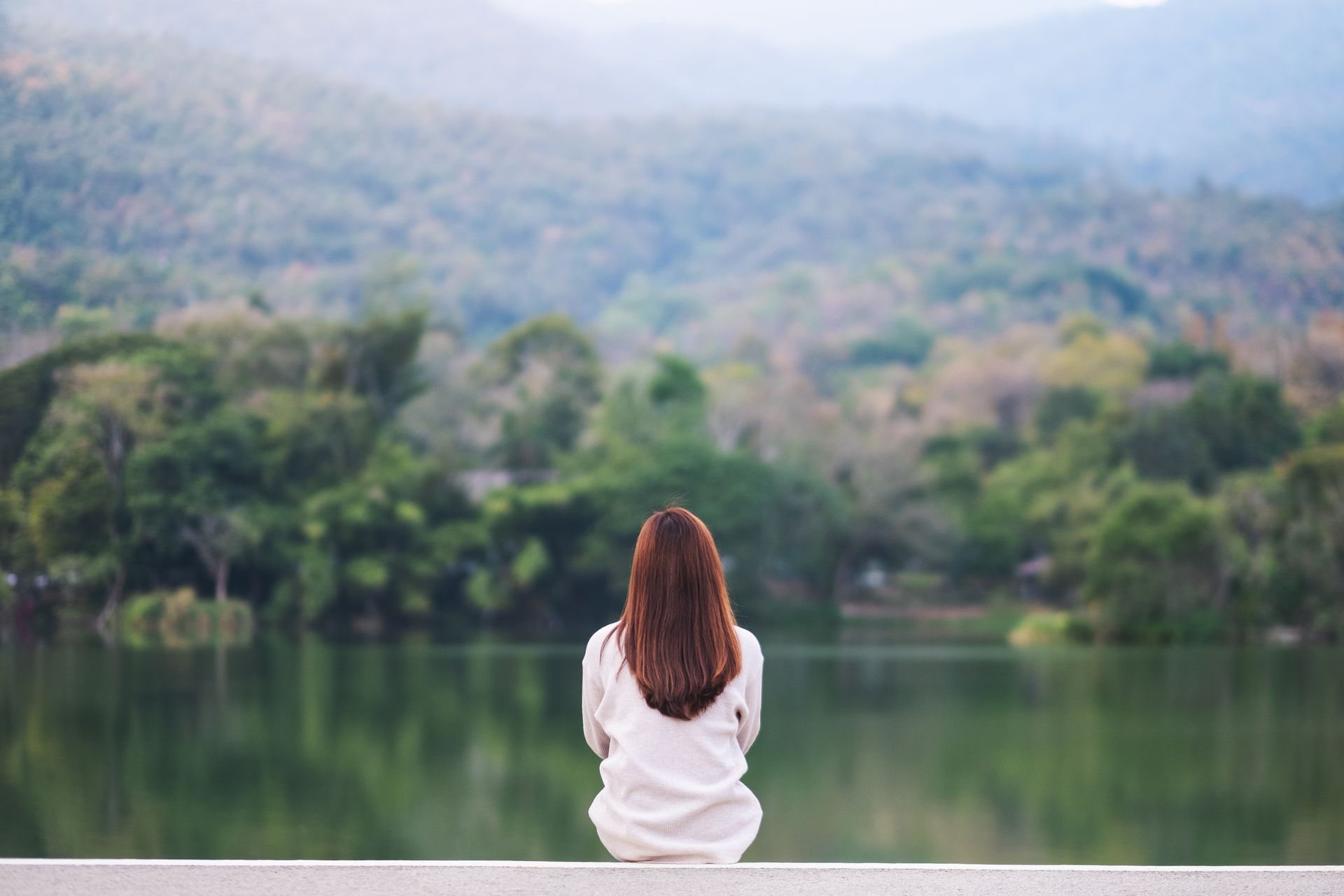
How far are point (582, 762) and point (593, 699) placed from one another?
36.3 ft

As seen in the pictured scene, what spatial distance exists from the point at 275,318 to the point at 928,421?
1600 centimetres

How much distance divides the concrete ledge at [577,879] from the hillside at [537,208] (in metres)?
21.4

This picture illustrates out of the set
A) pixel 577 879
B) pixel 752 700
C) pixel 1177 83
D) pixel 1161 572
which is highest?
pixel 1177 83

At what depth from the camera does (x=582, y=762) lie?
13141 mm

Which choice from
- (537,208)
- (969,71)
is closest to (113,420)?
(537,208)

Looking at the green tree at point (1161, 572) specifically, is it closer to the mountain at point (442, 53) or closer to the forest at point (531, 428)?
the forest at point (531, 428)

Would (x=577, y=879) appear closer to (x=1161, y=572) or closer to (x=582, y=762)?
(x=582, y=762)

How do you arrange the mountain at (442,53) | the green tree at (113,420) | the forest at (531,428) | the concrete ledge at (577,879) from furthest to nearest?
the mountain at (442,53) → the forest at (531,428) → the green tree at (113,420) → the concrete ledge at (577,879)


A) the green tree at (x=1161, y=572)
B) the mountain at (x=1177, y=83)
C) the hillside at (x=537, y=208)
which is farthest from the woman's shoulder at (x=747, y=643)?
the mountain at (x=1177, y=83)

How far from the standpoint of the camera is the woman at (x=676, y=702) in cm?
225

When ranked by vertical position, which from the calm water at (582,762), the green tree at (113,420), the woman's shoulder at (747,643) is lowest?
the calm water at (582,762)

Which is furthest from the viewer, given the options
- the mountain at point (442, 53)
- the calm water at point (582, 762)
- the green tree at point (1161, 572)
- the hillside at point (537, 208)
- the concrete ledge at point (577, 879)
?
the mountain at point (442, 53)

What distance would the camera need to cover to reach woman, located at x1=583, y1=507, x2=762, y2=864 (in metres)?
2.25

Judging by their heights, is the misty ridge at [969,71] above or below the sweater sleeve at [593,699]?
above
